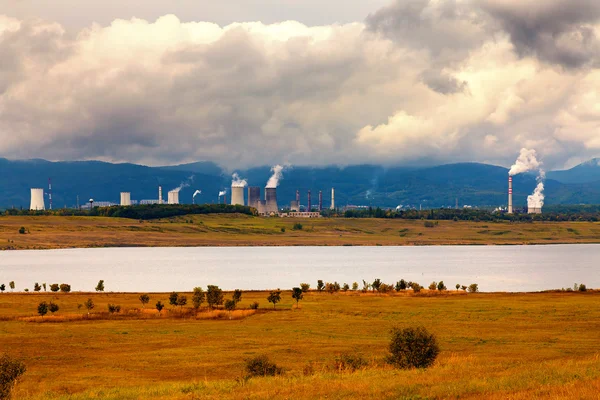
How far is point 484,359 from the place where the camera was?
44312 millimetres

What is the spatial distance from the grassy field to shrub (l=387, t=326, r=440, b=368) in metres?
1.08

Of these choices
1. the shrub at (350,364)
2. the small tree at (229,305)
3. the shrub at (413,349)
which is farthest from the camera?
the small tree at (229,305)

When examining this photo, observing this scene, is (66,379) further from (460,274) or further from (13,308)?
(460,274)

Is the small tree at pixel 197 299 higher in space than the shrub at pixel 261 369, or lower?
higher

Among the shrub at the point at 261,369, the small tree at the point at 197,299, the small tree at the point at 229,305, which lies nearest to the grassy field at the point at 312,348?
the shrub at the point at 261,369

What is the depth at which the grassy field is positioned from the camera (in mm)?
29969

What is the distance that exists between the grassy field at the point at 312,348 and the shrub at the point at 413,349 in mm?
1076

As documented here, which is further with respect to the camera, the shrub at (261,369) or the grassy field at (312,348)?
the shrub at (261,369)

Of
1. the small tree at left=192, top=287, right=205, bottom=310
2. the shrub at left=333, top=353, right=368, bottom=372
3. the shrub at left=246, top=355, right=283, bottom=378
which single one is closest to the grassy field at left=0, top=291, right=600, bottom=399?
the shrub at left=333, top=353, right=368, bottom=372

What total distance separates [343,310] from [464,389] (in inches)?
2014

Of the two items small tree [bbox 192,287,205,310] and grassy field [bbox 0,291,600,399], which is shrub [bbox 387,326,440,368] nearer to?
grassy field [bbox 0,291,600,399]

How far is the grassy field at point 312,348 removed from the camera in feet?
98.3

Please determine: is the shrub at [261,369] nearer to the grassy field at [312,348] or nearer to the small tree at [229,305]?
the grassy field at [312,348]

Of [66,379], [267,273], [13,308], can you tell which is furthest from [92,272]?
[66,379]
